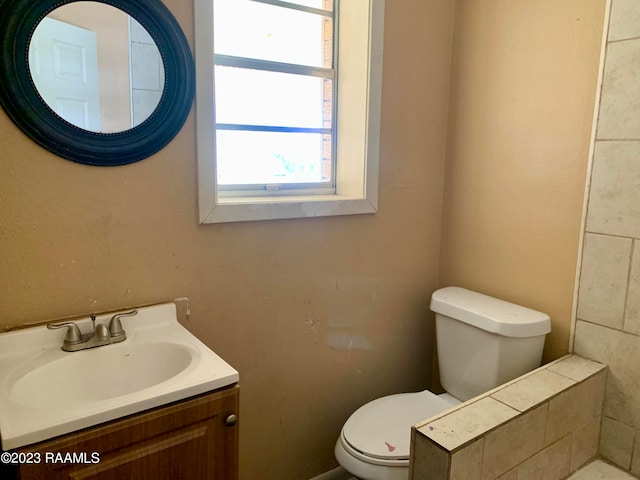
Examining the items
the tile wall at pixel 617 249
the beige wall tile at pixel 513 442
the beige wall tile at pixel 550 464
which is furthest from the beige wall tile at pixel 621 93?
the beige wall tile at pixel 550 464

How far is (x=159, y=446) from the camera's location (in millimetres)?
1013

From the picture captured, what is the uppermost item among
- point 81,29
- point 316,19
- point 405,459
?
point 316,19

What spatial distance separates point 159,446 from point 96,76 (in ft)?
3.19

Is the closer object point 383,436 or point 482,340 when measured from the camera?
point 383,436

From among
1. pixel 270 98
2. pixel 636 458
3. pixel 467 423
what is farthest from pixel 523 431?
pixel 270 98

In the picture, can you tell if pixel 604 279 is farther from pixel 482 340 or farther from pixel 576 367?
pixel 482 340

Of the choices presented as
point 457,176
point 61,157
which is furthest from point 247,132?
point 457,176

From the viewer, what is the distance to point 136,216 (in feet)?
4.50

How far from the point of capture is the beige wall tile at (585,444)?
5.05ft

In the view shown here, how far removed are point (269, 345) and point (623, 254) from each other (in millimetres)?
1244

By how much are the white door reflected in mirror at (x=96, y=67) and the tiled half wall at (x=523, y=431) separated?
3.95ft

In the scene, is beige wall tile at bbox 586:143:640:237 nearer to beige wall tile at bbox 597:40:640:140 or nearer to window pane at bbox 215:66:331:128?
beige wall tile at bbox 597:40:640:140

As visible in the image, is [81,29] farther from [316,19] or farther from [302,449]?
[302,449]

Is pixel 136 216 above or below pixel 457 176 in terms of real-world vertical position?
below
